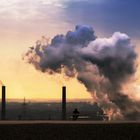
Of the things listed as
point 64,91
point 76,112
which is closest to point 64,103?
point 64,91

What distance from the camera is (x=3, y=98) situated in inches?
2146
